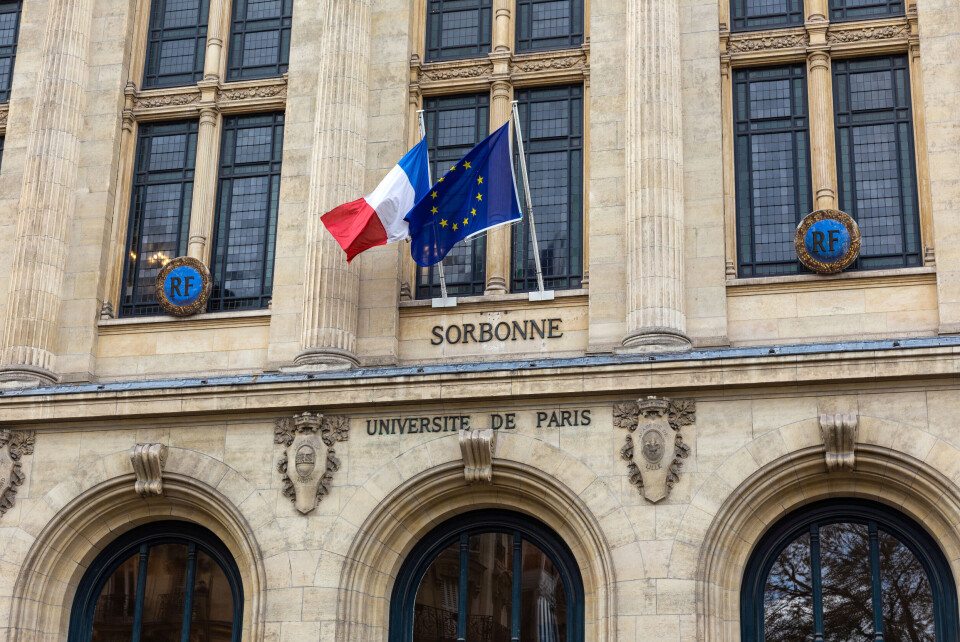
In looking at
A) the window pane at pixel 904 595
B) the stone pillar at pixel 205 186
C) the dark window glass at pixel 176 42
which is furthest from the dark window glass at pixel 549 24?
the window pane at pixel 904 595

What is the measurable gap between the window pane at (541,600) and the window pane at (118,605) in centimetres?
711

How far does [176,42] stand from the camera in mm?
29922

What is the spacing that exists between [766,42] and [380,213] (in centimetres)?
791

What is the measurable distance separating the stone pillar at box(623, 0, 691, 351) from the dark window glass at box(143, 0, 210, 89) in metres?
9.06

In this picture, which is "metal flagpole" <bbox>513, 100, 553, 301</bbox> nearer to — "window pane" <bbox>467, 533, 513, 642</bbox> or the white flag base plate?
the white flag base plate

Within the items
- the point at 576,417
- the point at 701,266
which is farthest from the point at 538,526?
the point at 701,266

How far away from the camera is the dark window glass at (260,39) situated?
29.2m

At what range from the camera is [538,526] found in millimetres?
24719

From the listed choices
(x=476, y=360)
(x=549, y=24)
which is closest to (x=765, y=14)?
(x=549, y=24)

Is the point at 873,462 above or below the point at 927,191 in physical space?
below

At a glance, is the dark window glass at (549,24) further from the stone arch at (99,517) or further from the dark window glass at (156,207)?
the stone arch at (99,517)

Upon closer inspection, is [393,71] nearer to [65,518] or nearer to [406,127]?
[406,127]

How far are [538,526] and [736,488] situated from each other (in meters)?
3.60

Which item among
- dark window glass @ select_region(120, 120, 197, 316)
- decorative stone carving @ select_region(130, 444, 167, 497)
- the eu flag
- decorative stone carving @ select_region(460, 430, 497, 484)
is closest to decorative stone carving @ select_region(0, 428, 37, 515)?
decorative stone carving @ select_region(130, 444, 167, 497)
